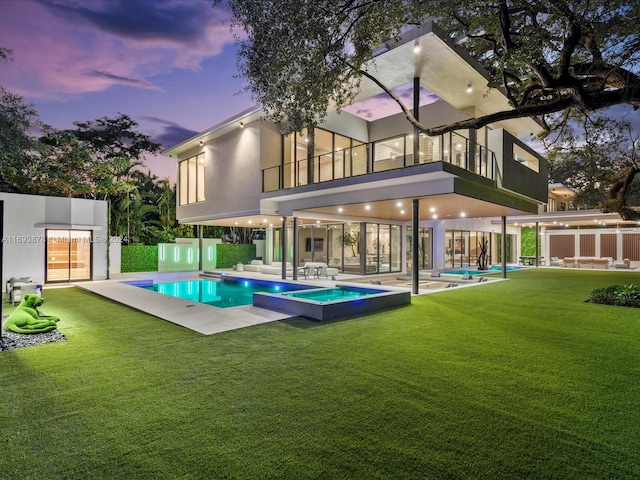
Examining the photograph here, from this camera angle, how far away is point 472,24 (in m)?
7.30

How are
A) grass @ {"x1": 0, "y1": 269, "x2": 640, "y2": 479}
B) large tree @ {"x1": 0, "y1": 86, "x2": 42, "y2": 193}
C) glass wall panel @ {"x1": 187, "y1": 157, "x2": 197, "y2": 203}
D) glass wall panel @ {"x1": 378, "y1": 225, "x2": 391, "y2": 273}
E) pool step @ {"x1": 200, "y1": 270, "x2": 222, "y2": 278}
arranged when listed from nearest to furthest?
grass @ {"x1": 0, "y1": 269, "x2": 640, "y2": 479} < large tree @ {"x1": 0, "y1": 86, "x2": 42, "y2": 193} < pool step @ {"x1": 200, "y1": 270, "x2": 222, "y2": 278} < glass wall panel @ {"x1": 378, "y1": 225, "x2": 391, "y2": 273} < glass wall panel @ {"x1": 187, "y1": 157, "x2": 197, "y2": 203}

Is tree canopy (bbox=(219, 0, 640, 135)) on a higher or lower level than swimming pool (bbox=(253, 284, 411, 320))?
higher

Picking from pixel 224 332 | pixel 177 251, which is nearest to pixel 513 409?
pixel 224 332

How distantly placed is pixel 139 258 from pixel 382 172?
1547 centimetres

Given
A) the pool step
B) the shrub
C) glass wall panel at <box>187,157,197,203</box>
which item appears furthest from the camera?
glass wall panel at <box>187,157,197,203</box>

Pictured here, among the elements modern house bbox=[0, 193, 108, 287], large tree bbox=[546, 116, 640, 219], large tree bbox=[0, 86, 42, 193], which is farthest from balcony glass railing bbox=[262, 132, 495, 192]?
large tree bbox=[0, 86, 42, 193]

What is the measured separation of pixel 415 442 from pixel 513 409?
1.31 metres

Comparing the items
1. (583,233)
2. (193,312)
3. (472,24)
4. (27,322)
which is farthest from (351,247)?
(583,233)

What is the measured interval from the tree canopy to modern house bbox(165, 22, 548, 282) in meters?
2.94

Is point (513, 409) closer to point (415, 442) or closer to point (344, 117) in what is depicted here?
point (415, 442)

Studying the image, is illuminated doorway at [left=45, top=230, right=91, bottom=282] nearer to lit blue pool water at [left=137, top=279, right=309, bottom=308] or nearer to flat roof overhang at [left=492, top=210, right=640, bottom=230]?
lit blue pool water at [left=137, top=279, right=309, bottom=308]

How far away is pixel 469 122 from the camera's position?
285 inches

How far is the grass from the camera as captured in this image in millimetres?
2758

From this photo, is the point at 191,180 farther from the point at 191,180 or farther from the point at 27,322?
the point at 27,322
